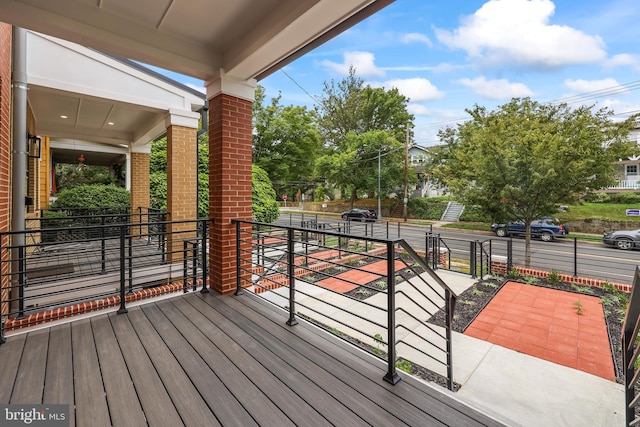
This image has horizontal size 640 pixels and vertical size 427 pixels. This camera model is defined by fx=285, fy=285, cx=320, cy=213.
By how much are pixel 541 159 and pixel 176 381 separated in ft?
28.3

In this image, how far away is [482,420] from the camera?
1454 millimetres

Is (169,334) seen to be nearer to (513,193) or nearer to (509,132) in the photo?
(513,193)

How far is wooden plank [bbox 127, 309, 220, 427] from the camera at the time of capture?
1486 mm

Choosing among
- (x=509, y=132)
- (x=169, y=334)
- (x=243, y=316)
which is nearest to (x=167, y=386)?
(x=169, y=334)

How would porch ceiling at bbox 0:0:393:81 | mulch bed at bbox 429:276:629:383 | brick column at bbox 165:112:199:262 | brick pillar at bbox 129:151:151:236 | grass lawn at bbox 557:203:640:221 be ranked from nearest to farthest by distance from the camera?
porch ceiling at bbox 0:0:393:81, mulch bed at bbox 429:276:629:383, brick column at bbox 165:112:199:262, brick pillar at bbox 129:151:151:236, grass lawn at bbox 557:203:640:221

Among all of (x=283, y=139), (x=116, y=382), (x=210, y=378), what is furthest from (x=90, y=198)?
(x=283, y=139)

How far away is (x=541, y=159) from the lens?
7074 mm

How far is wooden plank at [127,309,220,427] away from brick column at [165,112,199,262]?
3.00m

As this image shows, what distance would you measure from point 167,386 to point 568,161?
895 centimetres

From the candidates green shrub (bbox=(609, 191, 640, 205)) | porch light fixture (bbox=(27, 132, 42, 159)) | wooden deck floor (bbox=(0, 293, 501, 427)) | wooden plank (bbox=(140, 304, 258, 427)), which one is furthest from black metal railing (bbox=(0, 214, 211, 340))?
green shrub (bbox=(609, 191, 640, 205))

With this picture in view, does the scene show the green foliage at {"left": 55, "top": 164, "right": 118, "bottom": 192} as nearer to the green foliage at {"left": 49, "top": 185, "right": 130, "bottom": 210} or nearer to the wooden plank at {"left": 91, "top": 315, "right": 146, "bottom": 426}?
the green foliage at {"left": 49, "top": 185, "right": 130, "bottom": 210}

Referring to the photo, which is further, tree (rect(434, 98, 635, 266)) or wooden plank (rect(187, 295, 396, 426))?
tree (rect(434, 98, 635, 266))

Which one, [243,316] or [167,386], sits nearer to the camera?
[167,386]

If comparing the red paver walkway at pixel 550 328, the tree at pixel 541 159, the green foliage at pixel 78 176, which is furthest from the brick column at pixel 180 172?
the green foliage at pixel 78 176
